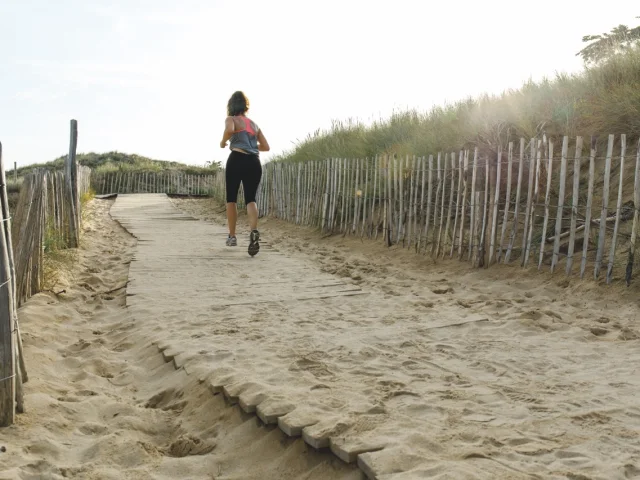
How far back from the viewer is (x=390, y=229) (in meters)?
7.37

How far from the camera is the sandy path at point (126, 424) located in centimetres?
211

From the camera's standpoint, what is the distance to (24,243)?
4312mm

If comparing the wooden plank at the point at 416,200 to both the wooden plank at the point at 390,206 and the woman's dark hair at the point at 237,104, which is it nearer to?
the wooden plank at the point at 390,206

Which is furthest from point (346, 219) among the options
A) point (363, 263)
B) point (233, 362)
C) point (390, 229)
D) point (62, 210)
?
point (233, 362)

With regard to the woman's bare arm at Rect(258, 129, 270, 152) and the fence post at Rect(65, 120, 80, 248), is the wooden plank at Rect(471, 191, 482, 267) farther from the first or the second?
the fence post at Rect(65, 120, 80, 248)

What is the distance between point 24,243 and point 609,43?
9.03m

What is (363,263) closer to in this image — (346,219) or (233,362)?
(346,219)

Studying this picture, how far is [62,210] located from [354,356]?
206 inches

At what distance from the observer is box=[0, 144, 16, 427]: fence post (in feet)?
7.56

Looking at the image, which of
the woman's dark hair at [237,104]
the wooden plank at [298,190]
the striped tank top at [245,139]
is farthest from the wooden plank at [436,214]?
the wooden plank at [298,190]

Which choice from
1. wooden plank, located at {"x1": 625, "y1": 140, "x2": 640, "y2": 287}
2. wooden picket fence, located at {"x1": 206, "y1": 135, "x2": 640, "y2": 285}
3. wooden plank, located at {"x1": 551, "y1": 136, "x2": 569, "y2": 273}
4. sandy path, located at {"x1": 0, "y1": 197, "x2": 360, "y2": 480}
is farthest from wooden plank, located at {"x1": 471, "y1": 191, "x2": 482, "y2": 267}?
sandy path, located at {"x1": 0, "y1": 197, "x2": 360, "y2": 480}

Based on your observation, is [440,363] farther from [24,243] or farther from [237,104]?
[237,104]

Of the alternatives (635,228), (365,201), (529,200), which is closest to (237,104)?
(365,201)

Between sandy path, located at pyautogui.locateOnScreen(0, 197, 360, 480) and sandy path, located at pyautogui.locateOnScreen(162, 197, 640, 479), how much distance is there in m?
0.14
